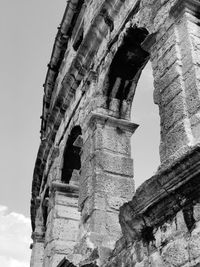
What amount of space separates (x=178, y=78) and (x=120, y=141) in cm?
215

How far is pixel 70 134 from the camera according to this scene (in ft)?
26.5

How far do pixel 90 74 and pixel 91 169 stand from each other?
1787mm

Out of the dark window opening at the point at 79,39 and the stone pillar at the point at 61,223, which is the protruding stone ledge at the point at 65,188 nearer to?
the stone pillar at the point at 61,223

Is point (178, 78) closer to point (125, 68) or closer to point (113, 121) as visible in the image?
point (113, 121)

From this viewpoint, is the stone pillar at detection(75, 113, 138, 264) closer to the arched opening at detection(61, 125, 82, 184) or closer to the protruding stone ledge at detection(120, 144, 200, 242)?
the protruding stone ledge at detection(120, 144, 200, 242)

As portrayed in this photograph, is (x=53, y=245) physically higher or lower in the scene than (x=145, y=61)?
lower

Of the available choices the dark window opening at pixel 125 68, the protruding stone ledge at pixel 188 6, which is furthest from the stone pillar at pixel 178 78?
the dark window opening at pixel 125 68

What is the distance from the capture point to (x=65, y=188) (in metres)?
8.04

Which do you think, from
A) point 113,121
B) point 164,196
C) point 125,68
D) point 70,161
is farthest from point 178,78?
point 70,161

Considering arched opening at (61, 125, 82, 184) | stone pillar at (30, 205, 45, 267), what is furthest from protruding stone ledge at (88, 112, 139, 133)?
stone pillar at (30, 205, 45, 267)

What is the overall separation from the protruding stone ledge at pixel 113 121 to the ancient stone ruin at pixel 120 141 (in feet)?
0.05

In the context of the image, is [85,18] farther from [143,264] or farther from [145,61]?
[143,264]

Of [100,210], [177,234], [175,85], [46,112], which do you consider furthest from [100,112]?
[46,112]

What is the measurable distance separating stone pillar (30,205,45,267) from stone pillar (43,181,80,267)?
210cm
